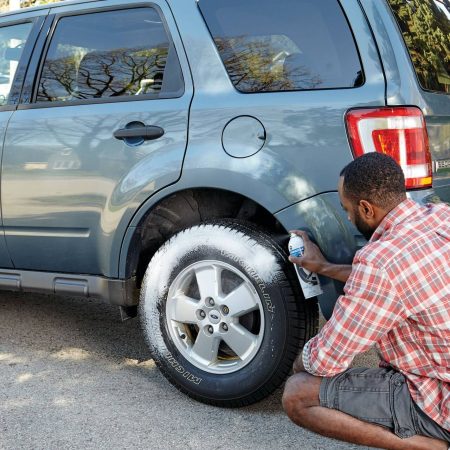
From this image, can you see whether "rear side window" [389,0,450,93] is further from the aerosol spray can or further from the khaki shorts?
the khaki shorts

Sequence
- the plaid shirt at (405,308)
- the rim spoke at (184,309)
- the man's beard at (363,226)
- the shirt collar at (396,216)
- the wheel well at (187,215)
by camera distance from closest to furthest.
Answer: the plaid shirt at (405,308) → the shirt collar at (396,216) → the man's beard at (363,226) → the rim spoke at (184,309) → the wheel well at (187,215)

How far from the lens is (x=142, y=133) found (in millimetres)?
3244

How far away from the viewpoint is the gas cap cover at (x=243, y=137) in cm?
299

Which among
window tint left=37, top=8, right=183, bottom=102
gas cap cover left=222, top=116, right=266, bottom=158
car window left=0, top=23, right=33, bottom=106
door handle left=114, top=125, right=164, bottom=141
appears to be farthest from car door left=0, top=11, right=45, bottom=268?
gas cap cover left=222, top=116, right=266, bottom=158

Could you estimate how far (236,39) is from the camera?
3164mm

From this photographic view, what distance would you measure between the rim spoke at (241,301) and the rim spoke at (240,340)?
7cm

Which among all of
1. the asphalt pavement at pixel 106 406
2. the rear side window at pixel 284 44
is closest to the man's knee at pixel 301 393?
the asphalt pavement at pixel 106 406

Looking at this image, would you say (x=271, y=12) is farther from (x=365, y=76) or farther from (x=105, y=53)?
(x=105, y=53)

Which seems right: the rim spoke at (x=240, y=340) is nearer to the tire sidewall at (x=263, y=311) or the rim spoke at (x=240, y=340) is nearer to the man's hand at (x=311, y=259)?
the tire sidewall at (x=263, y=311)

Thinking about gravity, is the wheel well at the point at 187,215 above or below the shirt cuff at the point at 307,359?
above

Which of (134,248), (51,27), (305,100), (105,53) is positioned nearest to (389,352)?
(305,100)

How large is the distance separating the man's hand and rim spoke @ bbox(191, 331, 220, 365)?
0.60 m

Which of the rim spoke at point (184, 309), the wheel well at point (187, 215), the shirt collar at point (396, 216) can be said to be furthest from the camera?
the wheel well at point (187, 215)

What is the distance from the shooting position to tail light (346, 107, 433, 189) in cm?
278
